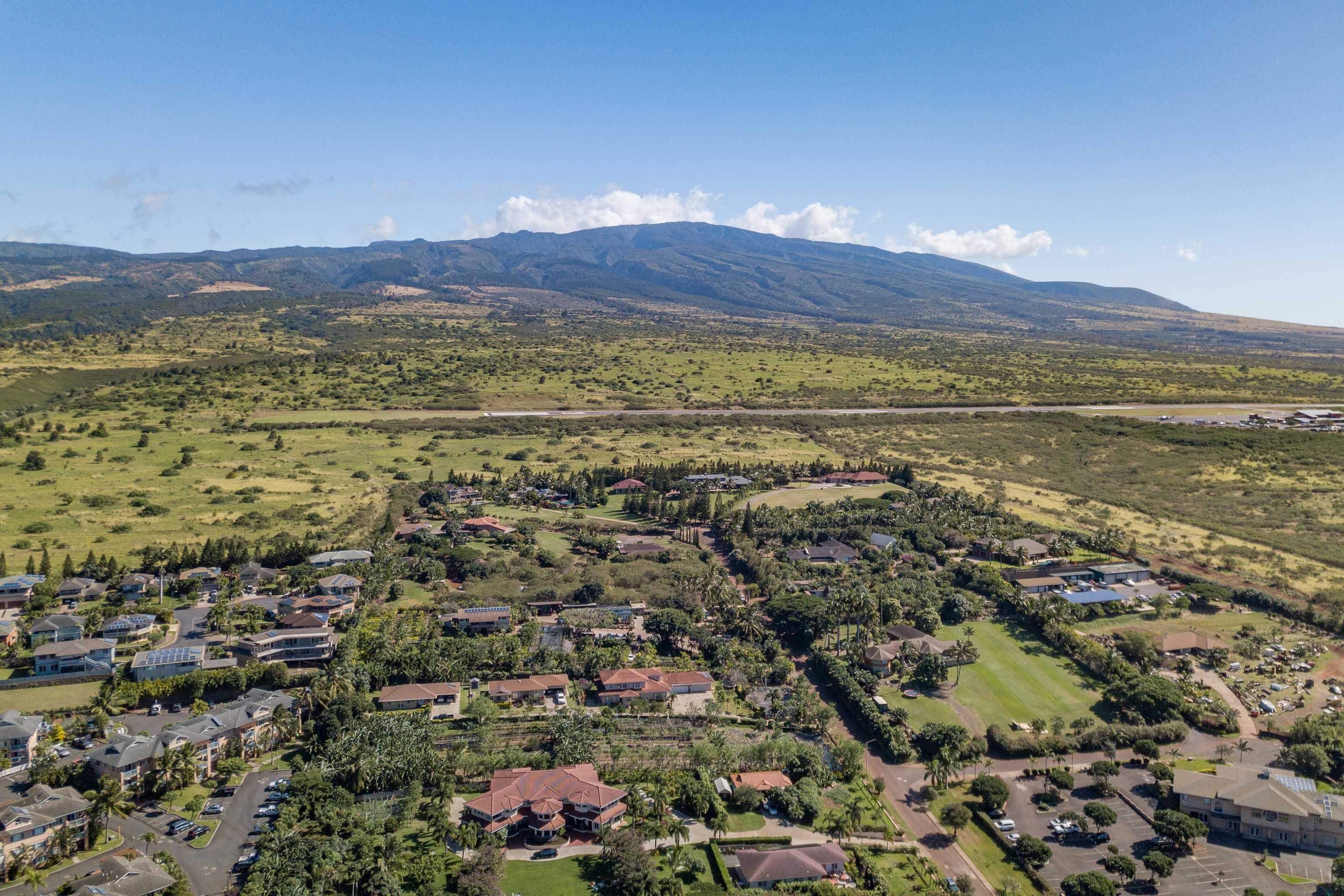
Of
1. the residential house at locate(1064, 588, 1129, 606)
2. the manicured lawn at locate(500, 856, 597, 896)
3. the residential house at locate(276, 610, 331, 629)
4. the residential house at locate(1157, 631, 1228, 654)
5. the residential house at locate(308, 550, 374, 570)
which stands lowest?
the manicured lawn at locate(500, 856, 597, 896)

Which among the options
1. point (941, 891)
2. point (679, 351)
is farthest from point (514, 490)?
point (679, 351)

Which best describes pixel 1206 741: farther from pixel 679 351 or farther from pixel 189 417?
pixel 679 351

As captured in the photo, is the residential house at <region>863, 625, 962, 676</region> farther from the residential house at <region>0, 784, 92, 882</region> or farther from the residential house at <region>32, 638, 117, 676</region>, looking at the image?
the residential house at <region>32, 638, 117, 676</region>


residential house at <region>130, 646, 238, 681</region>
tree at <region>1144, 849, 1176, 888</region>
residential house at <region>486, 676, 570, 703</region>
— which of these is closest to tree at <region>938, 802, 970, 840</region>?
tree at <region>1144, 849, 1176, 888</region>

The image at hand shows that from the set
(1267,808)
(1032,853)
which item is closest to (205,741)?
(1032,853)

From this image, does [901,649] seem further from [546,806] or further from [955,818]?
[546,806]

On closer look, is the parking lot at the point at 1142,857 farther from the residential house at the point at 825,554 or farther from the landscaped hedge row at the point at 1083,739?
the residential house at the point at 825,554

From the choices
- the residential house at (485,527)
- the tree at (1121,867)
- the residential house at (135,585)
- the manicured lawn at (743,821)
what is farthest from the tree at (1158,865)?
the residential house at (135,585)
